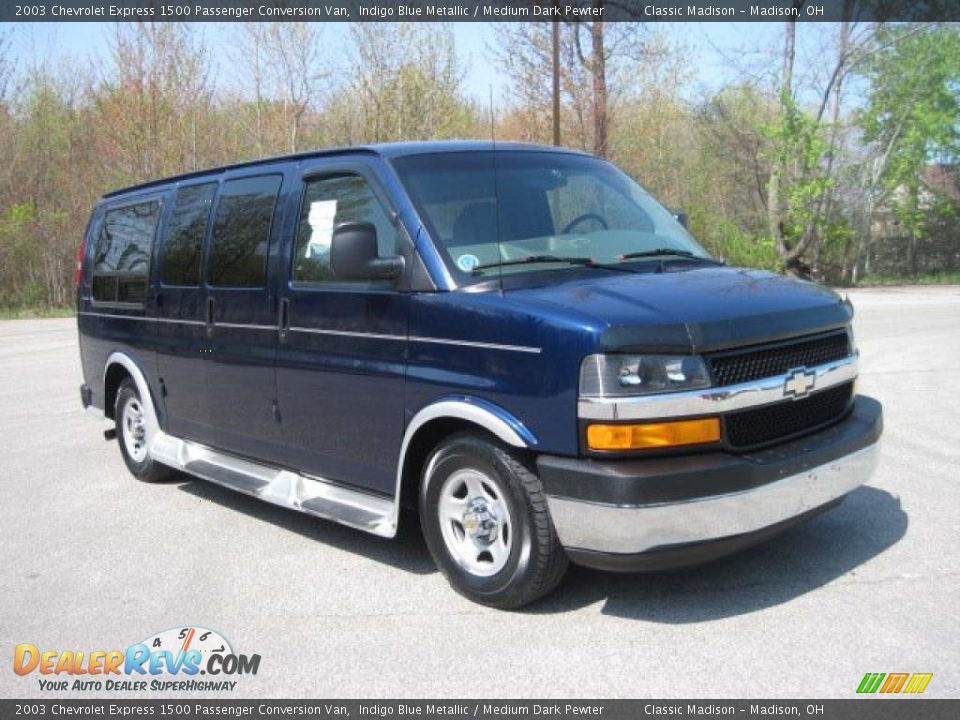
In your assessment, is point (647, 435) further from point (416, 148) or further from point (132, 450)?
point (132, 450)

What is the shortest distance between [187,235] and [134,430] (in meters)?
1.79

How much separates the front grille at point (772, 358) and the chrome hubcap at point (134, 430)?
476cm

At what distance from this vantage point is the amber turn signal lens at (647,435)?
3668mm

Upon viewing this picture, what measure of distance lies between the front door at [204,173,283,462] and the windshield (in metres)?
1.15

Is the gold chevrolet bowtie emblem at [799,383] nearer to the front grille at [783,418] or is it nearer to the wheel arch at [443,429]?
the front grille at [783,418]

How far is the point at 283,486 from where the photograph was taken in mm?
5309

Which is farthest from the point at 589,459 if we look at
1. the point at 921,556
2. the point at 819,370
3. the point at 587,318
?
the point at 921,556

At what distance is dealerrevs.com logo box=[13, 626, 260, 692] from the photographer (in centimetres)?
376

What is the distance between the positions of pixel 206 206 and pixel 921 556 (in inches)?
188

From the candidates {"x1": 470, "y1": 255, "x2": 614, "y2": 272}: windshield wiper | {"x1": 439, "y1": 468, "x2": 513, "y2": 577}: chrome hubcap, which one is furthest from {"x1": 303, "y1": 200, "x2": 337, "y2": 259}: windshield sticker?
{"x1": 439, "y1": 468, "x2": 513, "y2": 577}: chrome hubcap

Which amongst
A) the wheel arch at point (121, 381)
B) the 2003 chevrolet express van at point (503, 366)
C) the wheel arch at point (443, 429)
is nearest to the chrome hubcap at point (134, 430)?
the wheel arch at point (121, 381)

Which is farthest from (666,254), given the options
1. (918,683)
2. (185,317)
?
(185,317)

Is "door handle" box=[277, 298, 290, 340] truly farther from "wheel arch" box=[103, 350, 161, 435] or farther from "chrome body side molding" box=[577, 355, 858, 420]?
"chrome body side molding" box=[577, 355, 858, 420]

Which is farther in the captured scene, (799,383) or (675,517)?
(799,383)
